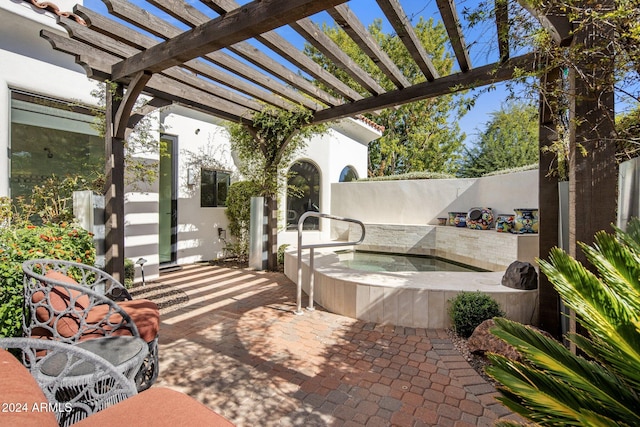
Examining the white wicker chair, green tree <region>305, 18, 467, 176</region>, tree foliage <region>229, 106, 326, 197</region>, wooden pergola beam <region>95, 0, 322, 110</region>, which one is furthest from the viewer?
green tree <region>305, 18, 467, 176</region>

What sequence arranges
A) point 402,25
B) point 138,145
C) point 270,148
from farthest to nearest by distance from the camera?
point 270,148 → point 138,145 → point 402,25

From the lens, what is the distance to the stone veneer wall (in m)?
6.16

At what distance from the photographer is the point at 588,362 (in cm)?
131

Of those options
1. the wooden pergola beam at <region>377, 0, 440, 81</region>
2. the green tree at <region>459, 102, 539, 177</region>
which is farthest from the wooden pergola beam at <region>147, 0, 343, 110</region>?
the green tree at <region>459, 102, 539, 177</region>

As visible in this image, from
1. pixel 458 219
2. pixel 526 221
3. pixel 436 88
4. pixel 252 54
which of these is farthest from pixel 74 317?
pixel 458 219

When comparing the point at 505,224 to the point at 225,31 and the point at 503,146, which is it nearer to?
the point at 225,31

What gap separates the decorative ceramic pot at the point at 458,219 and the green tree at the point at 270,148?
16.4ft

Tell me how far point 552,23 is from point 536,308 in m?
3.23

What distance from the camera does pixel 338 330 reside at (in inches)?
149

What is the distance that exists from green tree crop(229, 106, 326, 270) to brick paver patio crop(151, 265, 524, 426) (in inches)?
117

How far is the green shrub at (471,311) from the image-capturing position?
348 centimetres

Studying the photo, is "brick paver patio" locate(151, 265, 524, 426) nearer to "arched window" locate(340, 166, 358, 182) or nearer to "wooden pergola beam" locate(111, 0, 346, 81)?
"wooden pergola beam" locate(111, 0, 346, 81)

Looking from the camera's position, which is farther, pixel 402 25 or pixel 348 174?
pixel 348 174

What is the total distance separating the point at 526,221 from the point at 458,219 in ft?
8.22
